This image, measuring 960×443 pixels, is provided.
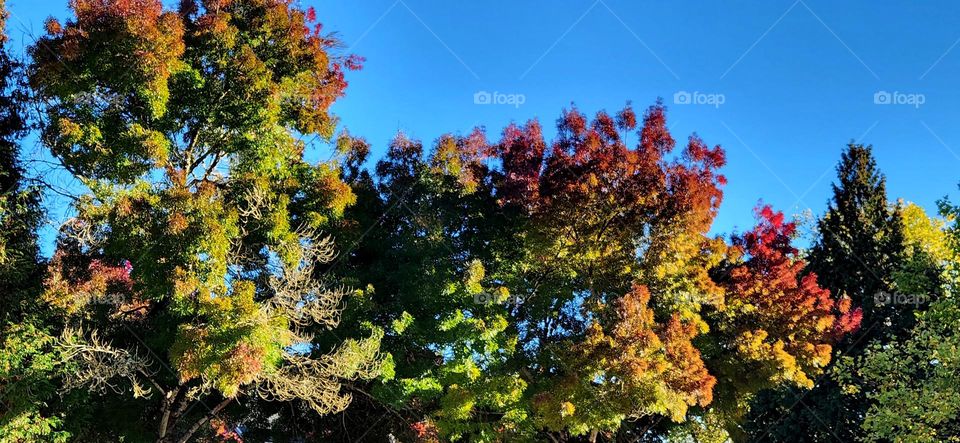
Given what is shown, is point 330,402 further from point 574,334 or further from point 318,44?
point 318,44

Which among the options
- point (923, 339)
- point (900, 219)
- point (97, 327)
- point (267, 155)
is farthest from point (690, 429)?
point (97, 327)

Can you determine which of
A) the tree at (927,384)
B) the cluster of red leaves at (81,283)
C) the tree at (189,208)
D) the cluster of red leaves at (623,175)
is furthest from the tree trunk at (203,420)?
the tree at (927,384)

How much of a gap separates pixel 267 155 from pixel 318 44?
2618 millimetres

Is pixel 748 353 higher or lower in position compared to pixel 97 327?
higher

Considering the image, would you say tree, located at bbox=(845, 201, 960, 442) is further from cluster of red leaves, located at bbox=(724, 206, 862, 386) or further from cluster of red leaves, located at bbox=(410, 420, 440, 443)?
cluster of red leaves, located at bbox=(410, 420, 440, 443)

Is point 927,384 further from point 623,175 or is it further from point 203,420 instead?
point 203,420

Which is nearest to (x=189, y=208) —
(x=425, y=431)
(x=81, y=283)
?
(x=81, y=283)

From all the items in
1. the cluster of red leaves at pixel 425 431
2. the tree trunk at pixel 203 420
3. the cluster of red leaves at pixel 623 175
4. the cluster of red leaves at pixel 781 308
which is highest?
the cluster of red leaves at pixel 623 175

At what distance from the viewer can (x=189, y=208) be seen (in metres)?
10.2

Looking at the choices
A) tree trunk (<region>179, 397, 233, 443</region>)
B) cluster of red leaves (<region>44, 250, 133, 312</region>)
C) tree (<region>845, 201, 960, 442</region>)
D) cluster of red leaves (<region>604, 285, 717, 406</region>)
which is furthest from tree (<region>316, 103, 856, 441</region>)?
cluster of red leaves (<region>44, 250, 133, 312</region>)

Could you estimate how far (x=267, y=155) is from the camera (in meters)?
11.9

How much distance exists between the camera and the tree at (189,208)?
1006 cm

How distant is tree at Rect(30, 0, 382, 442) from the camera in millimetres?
10062

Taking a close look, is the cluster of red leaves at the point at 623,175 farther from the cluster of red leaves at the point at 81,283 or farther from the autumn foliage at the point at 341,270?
the cluster of red leaves at the point at 81,283
